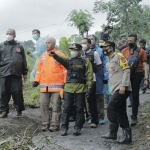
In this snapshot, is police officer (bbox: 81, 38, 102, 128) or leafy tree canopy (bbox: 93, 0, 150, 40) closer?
police officer (bbox: 81, 38, 102, 128)

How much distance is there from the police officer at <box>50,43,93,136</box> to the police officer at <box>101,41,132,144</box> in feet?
2.54

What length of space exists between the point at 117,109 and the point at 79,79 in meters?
1.05

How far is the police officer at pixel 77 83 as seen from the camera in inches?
241

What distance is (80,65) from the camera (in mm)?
6215

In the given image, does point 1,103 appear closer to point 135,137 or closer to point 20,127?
point 20,127

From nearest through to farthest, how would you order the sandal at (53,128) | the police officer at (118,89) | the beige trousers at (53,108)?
the police officer at (118,89), the sandal at (53,128), the beige trousers at (53,108)

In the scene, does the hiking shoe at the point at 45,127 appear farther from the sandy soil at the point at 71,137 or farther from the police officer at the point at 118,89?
the police officer at the point at 118,89

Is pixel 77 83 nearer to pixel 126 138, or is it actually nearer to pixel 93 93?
pixel 93 93

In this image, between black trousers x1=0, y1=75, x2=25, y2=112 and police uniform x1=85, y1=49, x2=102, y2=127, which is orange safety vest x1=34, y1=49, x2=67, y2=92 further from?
black trousers x1=0, y1=75, x2=25, y2=112

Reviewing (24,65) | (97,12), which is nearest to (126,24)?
(97,12)

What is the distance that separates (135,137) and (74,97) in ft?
4.20

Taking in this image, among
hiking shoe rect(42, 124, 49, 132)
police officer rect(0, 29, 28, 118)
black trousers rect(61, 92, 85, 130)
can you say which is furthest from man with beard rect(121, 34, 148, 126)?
police officer rect(0, 29, 28, 118)

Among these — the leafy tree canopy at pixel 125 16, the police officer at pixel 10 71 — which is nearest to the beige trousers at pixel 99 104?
the police officer at pixel 10 71

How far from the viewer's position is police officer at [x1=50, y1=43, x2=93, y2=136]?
6113 millimetres
